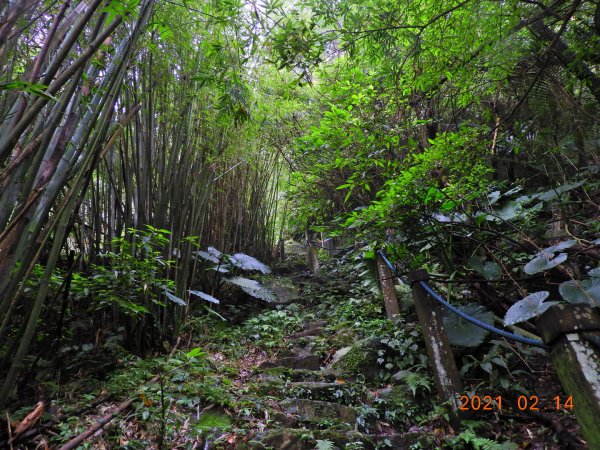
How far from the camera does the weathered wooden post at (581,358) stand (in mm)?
873

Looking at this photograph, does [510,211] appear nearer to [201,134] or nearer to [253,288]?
[201,134]

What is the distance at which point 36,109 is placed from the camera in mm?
965

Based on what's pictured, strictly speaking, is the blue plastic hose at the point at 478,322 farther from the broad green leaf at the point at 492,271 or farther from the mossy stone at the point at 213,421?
the mossy stone at the point at 213,421

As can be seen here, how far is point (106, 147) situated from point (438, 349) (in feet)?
6.11

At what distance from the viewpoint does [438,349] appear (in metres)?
1.93

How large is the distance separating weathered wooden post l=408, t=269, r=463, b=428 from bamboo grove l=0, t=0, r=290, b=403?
4.47 ft

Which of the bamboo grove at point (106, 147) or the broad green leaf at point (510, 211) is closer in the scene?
the bamboo grove at point (106, 147)

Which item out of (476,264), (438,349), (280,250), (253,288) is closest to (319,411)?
(438,349)

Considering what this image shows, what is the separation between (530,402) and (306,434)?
116cm

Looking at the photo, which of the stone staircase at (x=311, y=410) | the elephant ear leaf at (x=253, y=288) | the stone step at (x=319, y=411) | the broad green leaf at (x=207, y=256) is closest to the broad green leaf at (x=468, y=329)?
the stone staircase at (x=311, y=410)

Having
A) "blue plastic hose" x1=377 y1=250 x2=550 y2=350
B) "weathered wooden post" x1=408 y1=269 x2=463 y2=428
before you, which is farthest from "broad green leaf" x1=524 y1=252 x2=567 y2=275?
"weathered wooden post" x1=408 y1=269 x2=463 y2=428

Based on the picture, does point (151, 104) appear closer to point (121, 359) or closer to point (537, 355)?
point (121, 359)

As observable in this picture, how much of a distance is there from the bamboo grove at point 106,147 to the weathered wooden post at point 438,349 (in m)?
1.36

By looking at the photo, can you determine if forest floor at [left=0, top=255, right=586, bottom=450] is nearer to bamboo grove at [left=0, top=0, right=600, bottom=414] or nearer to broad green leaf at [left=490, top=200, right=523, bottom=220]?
bamboo grove at [left=0, top=0, right=600, bottom=414]
